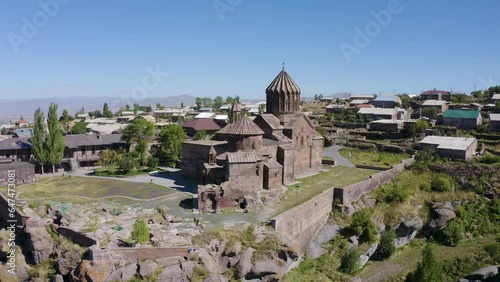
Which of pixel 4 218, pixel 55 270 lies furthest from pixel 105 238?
pixel 4 218

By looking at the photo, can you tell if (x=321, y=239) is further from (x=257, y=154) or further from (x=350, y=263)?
(x=257, y=154)

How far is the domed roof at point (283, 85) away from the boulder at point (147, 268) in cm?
2204

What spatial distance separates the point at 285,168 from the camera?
32312 mm

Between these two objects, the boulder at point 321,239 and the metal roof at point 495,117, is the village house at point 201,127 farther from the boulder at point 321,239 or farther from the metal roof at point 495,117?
the metal roof at point 495,117

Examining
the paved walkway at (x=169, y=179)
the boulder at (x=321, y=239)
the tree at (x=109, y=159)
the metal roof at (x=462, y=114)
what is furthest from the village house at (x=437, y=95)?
the tree at (x=109, y=159)

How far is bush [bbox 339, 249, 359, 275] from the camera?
2483 centimetres

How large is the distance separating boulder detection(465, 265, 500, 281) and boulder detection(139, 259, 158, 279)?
799 inches

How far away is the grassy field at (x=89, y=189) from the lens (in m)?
29.2

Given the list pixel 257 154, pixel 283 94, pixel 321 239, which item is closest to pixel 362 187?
pixel 321 239

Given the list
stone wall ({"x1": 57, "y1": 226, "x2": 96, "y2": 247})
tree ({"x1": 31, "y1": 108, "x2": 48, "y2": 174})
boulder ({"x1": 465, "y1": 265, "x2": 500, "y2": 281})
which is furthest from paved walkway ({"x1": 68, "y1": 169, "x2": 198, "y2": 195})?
boulder ({"x1": 465, "y1": 265, "x2": 500, "y2": 281})

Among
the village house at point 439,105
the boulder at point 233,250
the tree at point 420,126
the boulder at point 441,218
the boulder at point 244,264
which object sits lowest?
the boulder at point 441,218

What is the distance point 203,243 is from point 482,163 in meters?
29.9

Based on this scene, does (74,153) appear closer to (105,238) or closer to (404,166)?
(105,238)

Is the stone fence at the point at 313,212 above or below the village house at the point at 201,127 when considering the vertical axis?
below
